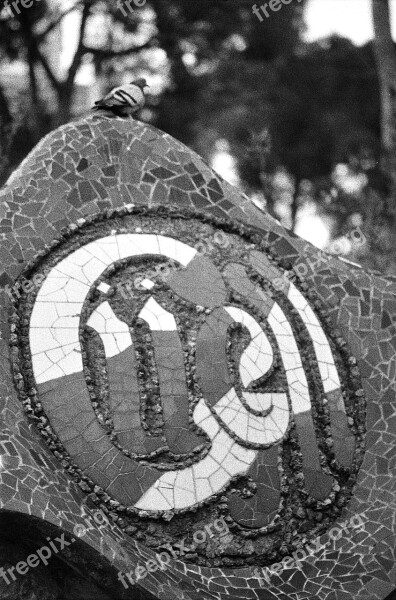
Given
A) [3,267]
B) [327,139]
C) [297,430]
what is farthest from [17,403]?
[327,139]

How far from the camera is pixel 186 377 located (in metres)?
5.16

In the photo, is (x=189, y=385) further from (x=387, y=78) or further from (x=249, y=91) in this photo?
(x=249, y=91)

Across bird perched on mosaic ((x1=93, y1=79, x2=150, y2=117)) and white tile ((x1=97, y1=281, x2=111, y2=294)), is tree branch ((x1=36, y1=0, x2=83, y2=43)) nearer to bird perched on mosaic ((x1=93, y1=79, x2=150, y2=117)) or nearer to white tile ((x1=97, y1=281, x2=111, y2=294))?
bird perched on mosaic ((x1=93, y1=79, x2=150, y2=117))

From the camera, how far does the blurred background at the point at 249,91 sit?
1127cm

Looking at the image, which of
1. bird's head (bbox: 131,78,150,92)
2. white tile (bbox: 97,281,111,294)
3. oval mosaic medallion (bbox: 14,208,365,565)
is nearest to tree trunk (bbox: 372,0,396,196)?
bird's head (bbox: 131,78,150,92)

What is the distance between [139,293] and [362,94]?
45.5 ft

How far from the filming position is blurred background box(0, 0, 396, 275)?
11.3 meters

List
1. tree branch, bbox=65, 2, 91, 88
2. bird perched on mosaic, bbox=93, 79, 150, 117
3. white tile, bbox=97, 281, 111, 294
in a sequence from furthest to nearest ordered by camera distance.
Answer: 1. tree branch, bbox=65, 2, 91, 88
2. bird perched on mosaic, bbox=93, 79, 150, 117
3. white tile, bbox=97, 281, 111, 294

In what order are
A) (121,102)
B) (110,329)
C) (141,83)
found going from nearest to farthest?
(110,329) < (121,102) < (141,83)

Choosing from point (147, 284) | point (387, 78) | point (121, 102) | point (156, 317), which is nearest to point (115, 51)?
point (387, 78)

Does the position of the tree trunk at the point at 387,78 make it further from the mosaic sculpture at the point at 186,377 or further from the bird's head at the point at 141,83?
Result: the mosaic sculpture at the point at 186,377

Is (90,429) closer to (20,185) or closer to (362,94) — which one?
(20,185)

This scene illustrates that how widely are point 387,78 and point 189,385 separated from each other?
24.2 ft

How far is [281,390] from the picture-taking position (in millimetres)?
5344
